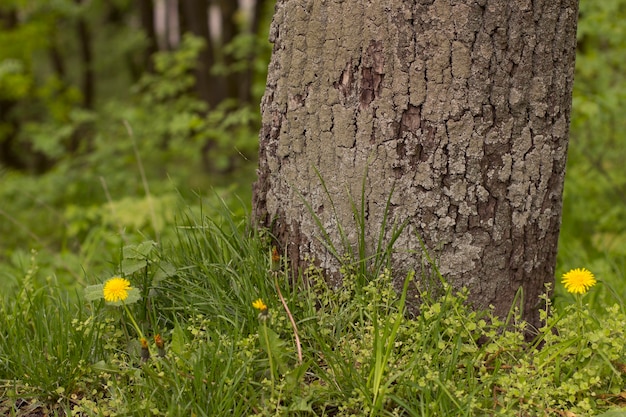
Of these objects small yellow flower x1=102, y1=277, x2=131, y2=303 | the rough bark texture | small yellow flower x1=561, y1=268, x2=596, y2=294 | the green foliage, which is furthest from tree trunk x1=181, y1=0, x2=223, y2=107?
small yellow flower x1=561, y1=268, x2=596, y2=294

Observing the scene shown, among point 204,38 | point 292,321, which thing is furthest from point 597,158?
point 204,38

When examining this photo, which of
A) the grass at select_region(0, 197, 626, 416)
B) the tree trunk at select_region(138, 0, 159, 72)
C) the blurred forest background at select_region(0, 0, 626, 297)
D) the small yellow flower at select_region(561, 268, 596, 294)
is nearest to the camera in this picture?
the grass at select_region(0, 197, 626, 416)

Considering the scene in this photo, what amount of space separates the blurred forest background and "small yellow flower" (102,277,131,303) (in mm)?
436

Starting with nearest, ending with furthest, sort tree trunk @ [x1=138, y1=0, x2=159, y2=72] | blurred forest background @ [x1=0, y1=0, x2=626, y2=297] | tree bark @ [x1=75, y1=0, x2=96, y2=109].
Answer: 1. blurred forest background @ [x1=0, y1=0, x2=626, y2=297]
2. tree trunk @ [x1=138, y1=0, x2=159, y2=72]
3. tree bark @ [x1=75, y1=0, x2=96, y2=109]

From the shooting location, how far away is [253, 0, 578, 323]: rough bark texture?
2170mm

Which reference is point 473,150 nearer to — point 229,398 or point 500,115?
point 500,115

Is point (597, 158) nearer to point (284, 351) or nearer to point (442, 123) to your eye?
point (442, 123)

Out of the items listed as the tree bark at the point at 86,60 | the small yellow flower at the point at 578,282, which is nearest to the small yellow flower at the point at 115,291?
the small yellow flower at the point at 578,282

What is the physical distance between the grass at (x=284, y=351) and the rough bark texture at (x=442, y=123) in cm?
21

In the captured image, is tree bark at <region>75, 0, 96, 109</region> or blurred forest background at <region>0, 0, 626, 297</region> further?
tree bark at <region>75, 0, 96, 109</region>

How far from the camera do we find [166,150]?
7730mm

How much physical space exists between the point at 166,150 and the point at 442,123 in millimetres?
5979

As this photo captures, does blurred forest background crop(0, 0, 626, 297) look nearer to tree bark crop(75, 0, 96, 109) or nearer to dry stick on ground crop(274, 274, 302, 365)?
dry stick on ground crop(274, 274, 302, 365)

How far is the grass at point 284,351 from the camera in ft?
6.40
